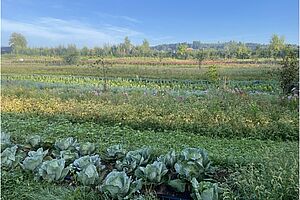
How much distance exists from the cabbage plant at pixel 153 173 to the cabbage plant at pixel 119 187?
0.16 m

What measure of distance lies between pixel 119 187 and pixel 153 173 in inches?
13.4

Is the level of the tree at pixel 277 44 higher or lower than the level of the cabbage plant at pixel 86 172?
higher

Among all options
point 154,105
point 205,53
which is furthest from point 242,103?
point 205,53

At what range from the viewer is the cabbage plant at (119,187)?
228 centimetres

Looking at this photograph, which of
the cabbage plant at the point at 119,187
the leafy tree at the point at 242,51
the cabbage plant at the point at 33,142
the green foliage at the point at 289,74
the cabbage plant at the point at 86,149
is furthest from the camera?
the leafy tree at the point at 242,51

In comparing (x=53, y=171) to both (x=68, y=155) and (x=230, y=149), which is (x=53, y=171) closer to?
(x=68, y=155)

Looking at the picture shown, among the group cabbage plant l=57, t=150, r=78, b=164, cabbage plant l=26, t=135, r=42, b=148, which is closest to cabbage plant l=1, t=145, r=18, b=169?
cabbage plant l=57, t=150, r=78, b=164

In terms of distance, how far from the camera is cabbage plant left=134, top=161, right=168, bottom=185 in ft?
8.24

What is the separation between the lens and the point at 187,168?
2.55 metres

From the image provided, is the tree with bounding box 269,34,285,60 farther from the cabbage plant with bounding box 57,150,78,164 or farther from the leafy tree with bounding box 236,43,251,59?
the cabbage plant with bounding box 57,150,78,164

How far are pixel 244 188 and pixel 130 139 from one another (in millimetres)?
2546

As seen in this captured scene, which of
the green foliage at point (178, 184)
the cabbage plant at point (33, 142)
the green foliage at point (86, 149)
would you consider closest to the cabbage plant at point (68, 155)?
the green foliage at point (86, 149)

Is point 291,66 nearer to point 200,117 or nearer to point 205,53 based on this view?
→ point 200,117

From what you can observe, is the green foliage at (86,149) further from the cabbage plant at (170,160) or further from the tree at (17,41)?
the tree at (17,41)
